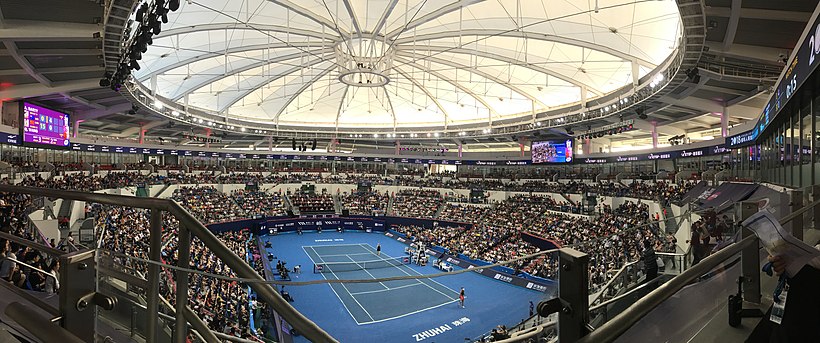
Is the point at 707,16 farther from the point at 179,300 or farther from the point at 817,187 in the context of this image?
the point at 179,300

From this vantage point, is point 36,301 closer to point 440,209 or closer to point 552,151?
point 440,209

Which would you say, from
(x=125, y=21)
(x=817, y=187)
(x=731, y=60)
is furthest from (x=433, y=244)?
(x=817, y=187)

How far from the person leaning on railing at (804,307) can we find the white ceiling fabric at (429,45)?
22.4m

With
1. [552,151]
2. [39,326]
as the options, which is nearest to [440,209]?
[552,151]

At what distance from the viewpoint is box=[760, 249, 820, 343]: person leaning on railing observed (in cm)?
203

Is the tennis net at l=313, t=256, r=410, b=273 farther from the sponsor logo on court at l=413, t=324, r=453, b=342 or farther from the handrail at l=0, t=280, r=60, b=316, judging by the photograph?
the sponsor logo on court at l=413, t=324, r=453, b=342

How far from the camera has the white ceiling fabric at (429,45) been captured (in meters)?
23.2

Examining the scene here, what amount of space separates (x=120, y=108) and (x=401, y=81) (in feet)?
82.6

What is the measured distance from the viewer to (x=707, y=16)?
13.7 metres

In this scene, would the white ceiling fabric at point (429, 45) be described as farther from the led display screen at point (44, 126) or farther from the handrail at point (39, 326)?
the handrail at point (39, 326)

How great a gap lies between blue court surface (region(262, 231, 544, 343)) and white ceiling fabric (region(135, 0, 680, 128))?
15892 mm

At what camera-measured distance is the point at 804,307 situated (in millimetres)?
2049

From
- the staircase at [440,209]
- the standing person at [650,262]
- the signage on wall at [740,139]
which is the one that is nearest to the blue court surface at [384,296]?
the standing person at [650,262]

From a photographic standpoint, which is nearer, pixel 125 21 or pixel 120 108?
pixel 125 21
